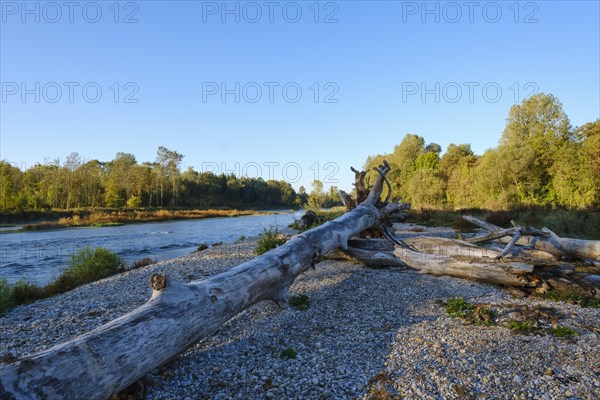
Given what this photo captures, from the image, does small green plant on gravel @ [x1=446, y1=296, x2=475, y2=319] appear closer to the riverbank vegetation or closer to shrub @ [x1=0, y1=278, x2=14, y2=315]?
shrub @ [x1=0, y1=278, x2=14, y2=315]

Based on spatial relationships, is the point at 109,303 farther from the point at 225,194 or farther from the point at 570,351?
the point at 225,194

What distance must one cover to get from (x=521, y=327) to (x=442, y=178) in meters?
41.7

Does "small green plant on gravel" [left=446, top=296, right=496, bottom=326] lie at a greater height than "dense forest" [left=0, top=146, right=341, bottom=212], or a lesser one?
lesser

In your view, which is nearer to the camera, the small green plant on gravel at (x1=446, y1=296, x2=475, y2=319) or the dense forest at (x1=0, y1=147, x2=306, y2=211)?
the small green plant on gravel at (x1=446, y1=296, x2=475, y2=319)

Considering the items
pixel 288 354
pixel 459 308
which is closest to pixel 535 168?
pixel 459 308

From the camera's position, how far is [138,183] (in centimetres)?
5309

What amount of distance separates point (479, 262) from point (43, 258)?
50.5 ft

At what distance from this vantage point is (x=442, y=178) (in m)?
42.3

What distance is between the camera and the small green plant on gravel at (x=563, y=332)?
12.7 feet

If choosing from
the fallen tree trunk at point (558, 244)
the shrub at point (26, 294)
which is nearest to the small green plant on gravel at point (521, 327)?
the fallen tree trunk at point (558, 244)

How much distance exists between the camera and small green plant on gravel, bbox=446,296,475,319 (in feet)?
15.1

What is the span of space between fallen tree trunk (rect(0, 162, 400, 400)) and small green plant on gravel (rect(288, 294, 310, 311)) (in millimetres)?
358

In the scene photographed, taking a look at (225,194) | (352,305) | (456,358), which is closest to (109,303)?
(352,305)

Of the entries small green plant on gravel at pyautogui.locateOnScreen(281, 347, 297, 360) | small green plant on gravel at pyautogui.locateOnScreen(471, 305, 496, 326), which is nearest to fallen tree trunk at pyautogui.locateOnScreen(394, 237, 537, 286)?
small green plant on gravel at pyautogui.locateOnScreen(471, 305, 496, 326)
